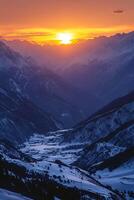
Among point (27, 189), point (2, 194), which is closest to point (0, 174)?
point (27, 189)

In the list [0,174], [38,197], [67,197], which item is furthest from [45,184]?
[38,197]

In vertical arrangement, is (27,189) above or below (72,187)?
below

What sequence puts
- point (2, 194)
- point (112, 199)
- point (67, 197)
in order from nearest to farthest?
1. point (2, 194)
2. point (67, 197)
3. point (112, 199)

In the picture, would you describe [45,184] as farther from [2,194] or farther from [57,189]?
[2,194]

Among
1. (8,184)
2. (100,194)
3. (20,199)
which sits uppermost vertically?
(100,194)

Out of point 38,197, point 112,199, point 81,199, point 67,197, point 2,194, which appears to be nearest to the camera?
point 2,194

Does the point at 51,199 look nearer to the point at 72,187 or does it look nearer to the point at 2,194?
the point at 2,194

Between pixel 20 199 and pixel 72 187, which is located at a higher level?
pixel 72 187

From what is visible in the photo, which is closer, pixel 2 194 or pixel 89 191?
pixel 2 194

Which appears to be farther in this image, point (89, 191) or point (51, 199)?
point (89, 191)
